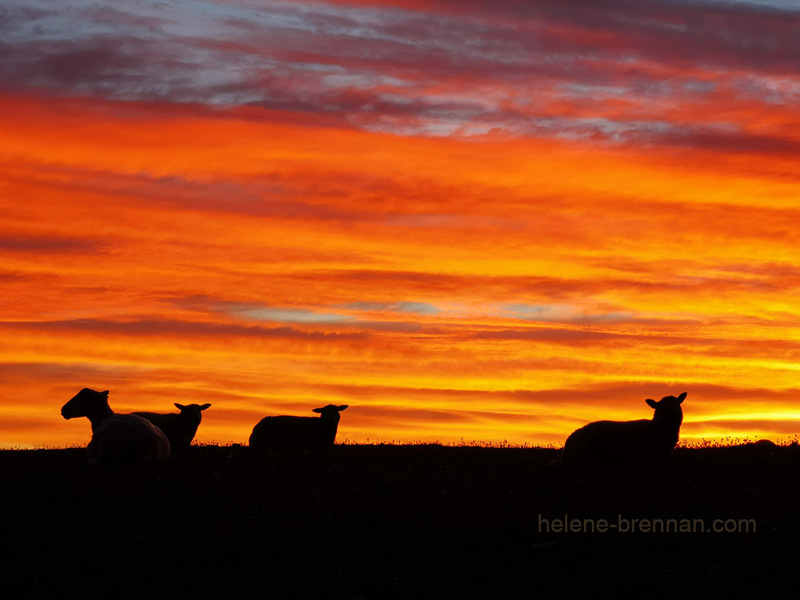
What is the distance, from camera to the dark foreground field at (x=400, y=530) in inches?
805

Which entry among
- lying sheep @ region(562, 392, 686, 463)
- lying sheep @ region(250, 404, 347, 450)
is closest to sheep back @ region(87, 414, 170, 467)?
lying sheep @ region(250, 404, 347, 450)

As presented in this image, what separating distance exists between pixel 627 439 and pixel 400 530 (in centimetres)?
1119

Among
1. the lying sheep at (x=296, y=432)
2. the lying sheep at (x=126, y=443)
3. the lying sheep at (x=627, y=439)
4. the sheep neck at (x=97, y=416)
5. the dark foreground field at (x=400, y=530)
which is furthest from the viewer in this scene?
the lying sheep at (x=296, y=432)

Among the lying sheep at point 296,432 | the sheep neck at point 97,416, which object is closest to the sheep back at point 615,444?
the lying sheep at point 296,432

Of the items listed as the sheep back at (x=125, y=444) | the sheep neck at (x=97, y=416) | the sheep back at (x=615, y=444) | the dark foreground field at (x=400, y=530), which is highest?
the sheep neck at (x=97, y=416)

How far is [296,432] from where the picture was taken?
40.1 meters

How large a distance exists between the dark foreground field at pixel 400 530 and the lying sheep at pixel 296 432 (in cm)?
798

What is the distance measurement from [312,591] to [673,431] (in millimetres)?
16372

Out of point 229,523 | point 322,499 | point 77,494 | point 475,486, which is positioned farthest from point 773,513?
point 77,494

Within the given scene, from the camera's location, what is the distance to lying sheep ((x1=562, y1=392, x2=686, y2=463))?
105 feet

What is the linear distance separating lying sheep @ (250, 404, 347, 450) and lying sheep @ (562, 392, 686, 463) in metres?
10.9

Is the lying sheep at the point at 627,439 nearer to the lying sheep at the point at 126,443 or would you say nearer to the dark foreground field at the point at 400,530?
the dark foreground field at the point at 400,530

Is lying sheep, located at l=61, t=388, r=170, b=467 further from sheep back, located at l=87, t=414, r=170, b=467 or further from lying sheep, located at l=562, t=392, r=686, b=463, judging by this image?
lying sheep, located at l=562, t=392, r=686, b=463

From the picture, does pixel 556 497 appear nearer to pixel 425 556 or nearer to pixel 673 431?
pixel 425 556
